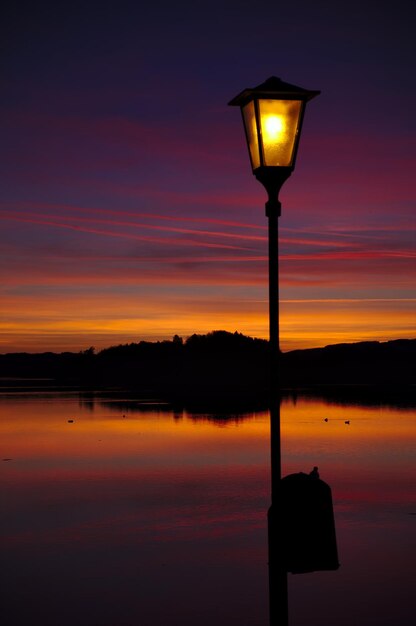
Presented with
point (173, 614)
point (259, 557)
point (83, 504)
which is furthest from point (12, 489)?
point (173, 614)

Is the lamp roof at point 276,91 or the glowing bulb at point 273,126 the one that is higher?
the lamp roof at point 276,91

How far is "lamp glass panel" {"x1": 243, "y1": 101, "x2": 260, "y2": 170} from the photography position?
25.8 feet

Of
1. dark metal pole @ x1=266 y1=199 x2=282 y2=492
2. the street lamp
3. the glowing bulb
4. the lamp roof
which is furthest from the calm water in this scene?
the lamp roof

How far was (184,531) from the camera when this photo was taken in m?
19.6

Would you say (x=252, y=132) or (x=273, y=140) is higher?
(x=252, y=132)

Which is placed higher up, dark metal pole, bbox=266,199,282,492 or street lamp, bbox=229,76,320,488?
street lamp, bbox=229,76,320,488

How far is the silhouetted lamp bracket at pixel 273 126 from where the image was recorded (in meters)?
7.77

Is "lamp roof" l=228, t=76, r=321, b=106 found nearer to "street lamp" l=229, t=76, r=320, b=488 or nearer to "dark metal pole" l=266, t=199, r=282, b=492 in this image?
"street lamp" l=229, t=76, r=320, b=488

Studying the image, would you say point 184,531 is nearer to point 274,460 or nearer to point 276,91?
point 274,460

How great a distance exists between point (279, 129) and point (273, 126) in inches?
2.5

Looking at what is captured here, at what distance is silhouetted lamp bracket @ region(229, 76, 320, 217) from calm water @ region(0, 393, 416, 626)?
7.47m

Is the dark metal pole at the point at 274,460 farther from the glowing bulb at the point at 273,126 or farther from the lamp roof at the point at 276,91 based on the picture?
the lamp roof at the point at 276,91

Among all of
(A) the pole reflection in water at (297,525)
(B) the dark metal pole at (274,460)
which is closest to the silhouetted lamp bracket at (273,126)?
(B) the dark metal pole at (274,460)

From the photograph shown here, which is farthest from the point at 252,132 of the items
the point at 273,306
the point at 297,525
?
the point at 297,525
